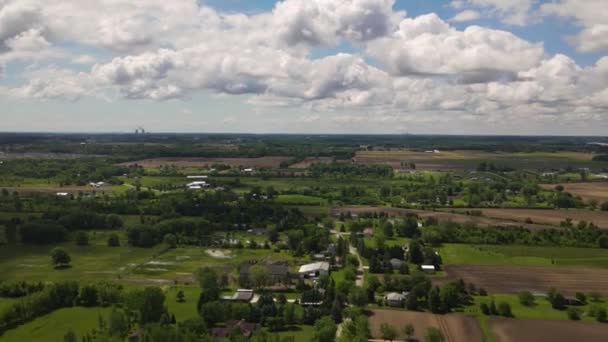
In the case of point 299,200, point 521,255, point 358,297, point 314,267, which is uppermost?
point 299,200

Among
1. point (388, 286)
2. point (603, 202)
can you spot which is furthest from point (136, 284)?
point (603, 202)

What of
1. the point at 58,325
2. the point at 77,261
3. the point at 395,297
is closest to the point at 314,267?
the point at 395,297

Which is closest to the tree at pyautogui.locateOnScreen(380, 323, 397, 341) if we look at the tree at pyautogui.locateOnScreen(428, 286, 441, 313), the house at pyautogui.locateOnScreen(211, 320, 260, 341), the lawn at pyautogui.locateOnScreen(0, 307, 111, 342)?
the tree at pyautogui.locateOnScreen(428, 286, 441, 313)

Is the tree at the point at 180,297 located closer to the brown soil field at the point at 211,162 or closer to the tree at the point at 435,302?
the tree at the point at 435,302

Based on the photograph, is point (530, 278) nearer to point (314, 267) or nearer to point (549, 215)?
point (314, 267)

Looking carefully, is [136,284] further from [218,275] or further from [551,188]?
[551,188]

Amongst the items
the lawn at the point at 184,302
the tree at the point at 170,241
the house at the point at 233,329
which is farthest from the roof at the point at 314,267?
the tree at the point at 170,241
